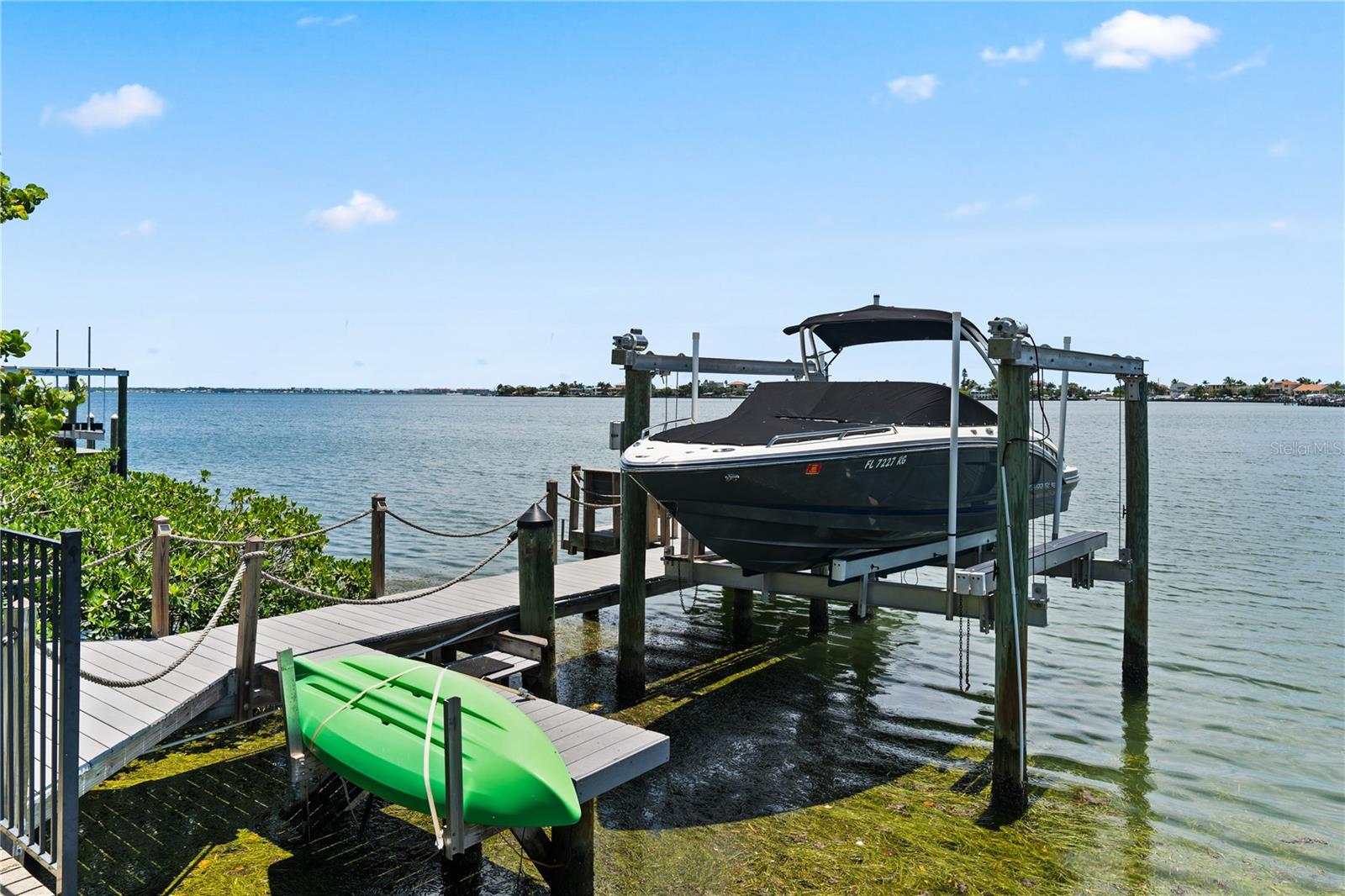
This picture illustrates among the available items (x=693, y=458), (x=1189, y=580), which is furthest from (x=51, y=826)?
(x=1189, y=580)

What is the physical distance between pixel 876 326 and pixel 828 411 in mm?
1848

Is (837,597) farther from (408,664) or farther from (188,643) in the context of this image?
(188,643)

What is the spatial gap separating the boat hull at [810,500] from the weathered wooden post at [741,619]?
11.2 feet

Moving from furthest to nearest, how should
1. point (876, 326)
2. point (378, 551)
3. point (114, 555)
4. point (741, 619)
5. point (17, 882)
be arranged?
point (741, 619) → point (876, 326) → point (378, 551) → point (114, 555) → point (17, 882)

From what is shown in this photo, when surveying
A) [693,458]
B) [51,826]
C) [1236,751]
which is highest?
[693,458]

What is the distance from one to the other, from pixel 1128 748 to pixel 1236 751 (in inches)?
47.0

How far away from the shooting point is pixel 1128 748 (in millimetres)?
10008

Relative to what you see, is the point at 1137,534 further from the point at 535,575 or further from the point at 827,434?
the point at 535,575

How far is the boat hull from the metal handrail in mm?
257

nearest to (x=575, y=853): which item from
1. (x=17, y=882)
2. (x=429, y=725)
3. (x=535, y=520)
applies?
(x=429, y=725)

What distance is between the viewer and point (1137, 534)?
37.1 feet

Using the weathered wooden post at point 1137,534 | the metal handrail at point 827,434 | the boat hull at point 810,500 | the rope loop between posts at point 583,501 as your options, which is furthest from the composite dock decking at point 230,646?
the weathered wooden post at point 1137,534

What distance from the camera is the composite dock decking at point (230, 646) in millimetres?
6160

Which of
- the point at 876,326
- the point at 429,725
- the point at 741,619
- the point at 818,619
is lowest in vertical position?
the point at 818,619
